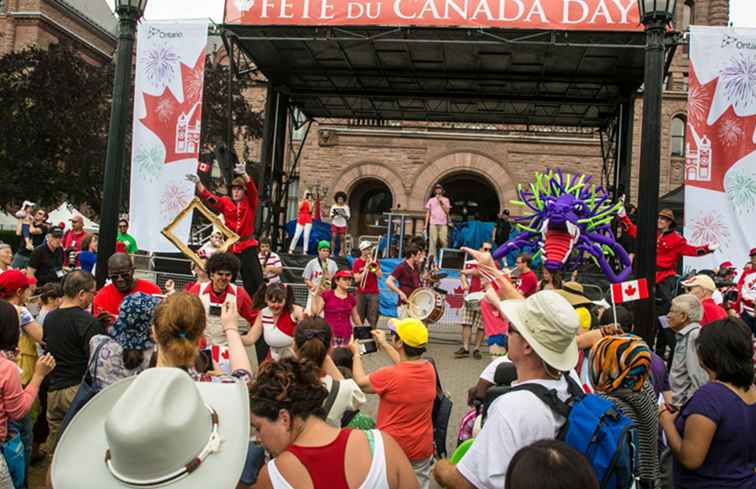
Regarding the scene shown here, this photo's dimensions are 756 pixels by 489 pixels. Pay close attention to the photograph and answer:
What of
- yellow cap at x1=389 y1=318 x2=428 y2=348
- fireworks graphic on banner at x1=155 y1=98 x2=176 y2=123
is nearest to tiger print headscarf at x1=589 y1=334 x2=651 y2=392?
yellow cap at x1=389 y1=318 x2=428 y2=348

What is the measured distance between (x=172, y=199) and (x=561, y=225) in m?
6.72

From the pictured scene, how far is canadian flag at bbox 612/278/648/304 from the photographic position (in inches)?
210

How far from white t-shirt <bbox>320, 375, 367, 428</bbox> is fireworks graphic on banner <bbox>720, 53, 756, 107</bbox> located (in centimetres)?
777

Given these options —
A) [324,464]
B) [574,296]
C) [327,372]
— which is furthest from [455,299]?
[324,464]

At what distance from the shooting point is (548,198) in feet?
22.7

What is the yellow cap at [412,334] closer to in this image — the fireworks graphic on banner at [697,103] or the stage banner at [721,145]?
the stage banner at [721,145]

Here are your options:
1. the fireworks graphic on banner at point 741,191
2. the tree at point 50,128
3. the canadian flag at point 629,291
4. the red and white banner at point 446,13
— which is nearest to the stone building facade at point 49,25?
the tree at point 50,128

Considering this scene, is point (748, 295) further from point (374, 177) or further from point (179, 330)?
point (374, 177)

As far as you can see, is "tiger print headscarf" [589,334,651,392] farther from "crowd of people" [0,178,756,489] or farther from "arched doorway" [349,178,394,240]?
"arched doorway" [349,178,394,240]

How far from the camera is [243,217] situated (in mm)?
8188

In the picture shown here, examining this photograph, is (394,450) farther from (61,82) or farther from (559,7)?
(61,82)

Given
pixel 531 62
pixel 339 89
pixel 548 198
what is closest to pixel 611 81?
pixel 531 62

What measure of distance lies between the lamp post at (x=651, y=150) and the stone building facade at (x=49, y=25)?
101ft

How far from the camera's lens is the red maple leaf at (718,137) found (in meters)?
8.66
